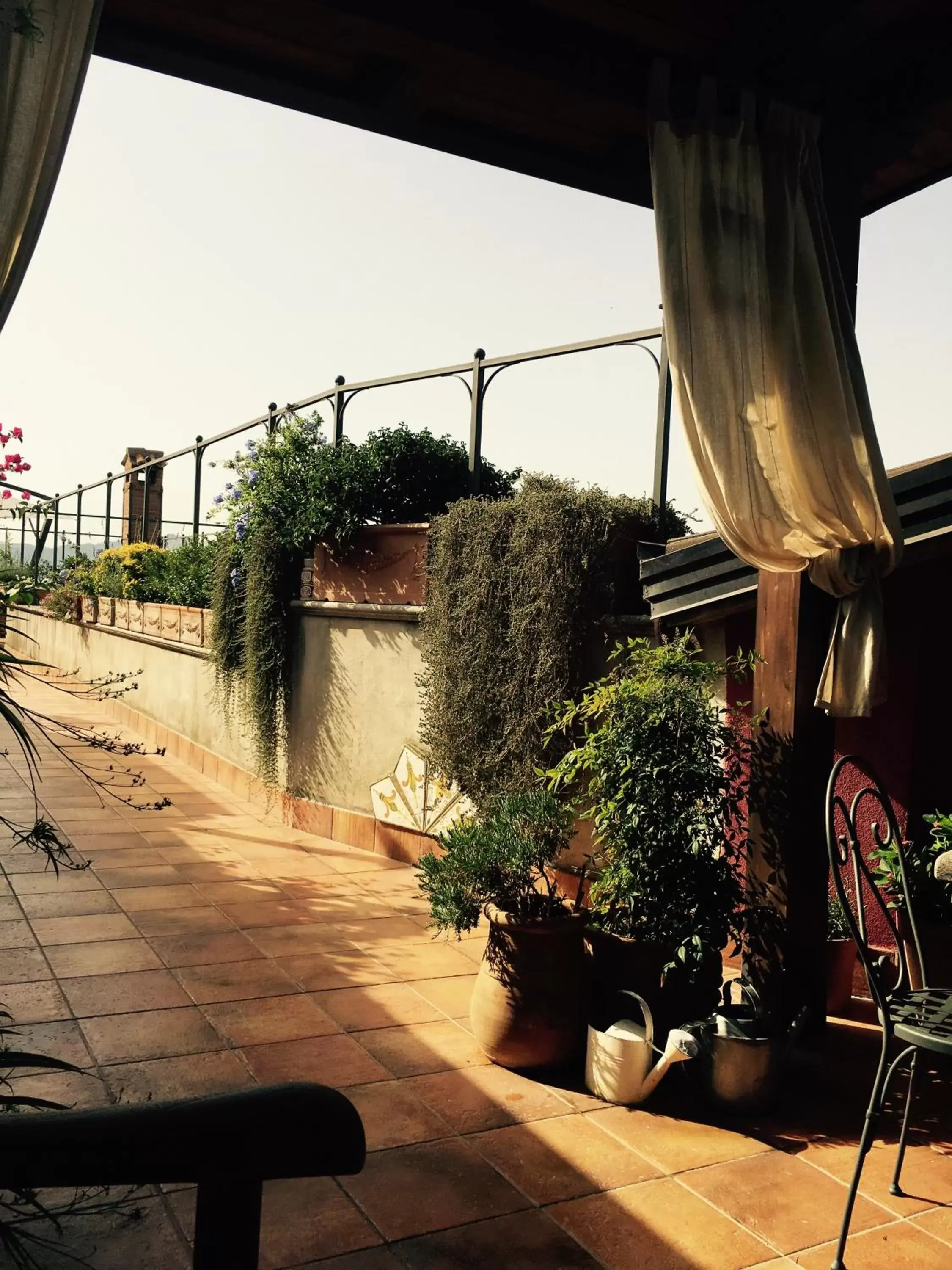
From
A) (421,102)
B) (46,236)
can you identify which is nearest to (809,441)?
(421,102)

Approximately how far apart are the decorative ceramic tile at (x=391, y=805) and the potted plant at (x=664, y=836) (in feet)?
8.14

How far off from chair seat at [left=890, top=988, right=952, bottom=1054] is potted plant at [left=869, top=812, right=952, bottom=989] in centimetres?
53

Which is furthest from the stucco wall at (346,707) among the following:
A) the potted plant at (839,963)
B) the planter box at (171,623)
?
the potted plant at (839,963)

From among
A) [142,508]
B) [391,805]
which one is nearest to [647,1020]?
[391,805]

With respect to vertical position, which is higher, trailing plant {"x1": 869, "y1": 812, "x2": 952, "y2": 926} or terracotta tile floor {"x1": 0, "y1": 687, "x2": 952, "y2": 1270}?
trailing plant {"x1": 869, "y1": 812, "x2": 952, "y2": 926}

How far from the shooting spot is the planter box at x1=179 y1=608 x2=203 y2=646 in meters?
8.15

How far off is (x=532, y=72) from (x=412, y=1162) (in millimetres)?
2798

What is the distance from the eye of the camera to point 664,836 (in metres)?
3.10

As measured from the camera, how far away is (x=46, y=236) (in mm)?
2156

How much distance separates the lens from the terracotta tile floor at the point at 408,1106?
227 centimetres

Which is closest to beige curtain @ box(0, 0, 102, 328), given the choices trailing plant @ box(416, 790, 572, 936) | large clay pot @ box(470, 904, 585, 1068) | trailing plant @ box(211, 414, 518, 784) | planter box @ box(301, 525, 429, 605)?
trailing plant @ box(416, 790, 572, 936)

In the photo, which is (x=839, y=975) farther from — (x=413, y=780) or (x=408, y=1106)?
(x=413, y=780)

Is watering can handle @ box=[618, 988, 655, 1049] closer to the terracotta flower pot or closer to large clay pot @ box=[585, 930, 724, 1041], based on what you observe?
large clay pot @ box=[585, 930, 724, 1041]

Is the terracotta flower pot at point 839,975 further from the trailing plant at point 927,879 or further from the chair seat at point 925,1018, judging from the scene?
the chair seat at point 925,1018
